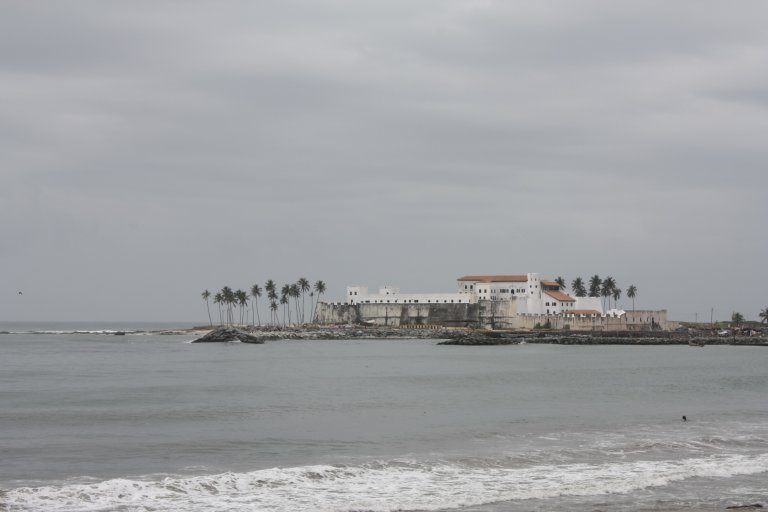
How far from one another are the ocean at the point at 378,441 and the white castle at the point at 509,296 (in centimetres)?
7343

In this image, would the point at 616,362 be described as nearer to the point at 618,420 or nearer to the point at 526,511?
the point at 618,420

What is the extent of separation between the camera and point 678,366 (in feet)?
211

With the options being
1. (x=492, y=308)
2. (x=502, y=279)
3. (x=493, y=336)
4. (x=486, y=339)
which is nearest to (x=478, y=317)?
(x=492, y=308)

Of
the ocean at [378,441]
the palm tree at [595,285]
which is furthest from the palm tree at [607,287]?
the ocean at [378,441]

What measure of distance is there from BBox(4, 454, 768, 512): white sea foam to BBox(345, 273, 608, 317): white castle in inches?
4164

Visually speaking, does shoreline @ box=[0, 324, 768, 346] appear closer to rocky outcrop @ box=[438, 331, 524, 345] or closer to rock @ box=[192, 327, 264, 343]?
rocky outcrop @ box=[438, 331, 524, 345]

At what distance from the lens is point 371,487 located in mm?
19391

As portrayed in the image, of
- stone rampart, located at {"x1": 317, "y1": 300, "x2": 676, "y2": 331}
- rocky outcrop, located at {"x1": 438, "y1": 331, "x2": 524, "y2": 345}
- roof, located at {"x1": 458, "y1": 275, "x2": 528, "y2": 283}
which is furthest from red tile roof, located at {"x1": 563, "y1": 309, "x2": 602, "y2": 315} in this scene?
rocky outcrop, located at {"x1": 438, "y1": 331, "x2": 524, "y2": 345}

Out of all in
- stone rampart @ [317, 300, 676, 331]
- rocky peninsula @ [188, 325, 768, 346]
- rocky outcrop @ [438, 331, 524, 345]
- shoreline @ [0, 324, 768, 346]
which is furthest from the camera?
stone rampart @ [317, 300, 676, 331]

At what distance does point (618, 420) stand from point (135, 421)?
18.3 meters

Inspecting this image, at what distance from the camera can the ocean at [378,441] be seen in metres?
18.5

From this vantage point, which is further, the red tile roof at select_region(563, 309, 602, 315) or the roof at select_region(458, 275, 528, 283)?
the roof at select_region(458, 275, 528, 283)

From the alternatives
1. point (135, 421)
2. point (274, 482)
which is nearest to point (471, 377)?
point (135, 421)

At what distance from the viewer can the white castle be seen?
419 ft
